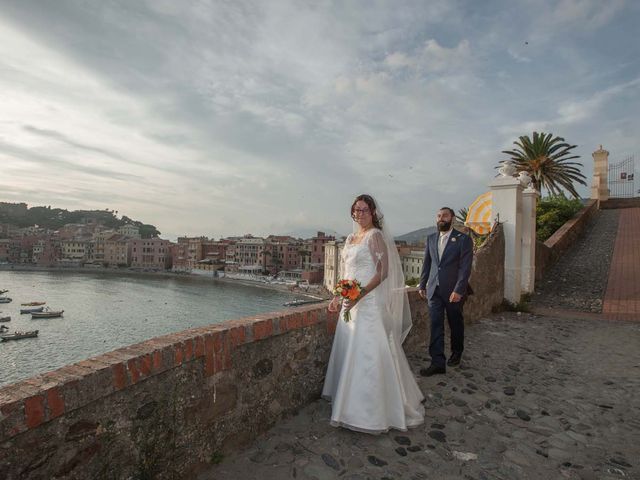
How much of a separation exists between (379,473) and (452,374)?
2.23m

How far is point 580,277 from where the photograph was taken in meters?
12.0

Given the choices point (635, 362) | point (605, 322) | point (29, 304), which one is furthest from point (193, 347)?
point (29, 304)

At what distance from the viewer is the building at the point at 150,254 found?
4104 inches

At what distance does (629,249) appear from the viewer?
48.9ft

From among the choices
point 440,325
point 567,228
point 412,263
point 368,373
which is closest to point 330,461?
point 368,373

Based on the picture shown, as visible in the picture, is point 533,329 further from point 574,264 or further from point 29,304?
point 29,304

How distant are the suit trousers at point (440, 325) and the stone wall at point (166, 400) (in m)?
1.53

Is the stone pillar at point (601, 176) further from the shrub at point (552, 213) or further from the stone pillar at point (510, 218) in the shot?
the stone pillar at point (510, 218)

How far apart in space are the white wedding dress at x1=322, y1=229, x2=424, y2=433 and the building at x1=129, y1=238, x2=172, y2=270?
111375 mm

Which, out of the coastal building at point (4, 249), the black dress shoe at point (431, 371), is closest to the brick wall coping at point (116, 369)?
the black dress shoe at point (431, 371)

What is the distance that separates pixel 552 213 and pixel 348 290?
2054cm

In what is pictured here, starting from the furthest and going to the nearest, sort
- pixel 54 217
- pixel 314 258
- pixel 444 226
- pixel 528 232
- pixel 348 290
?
pixel 54 217
pixel 314 258
pixel 528 232
pixel 444 226
pixel 348 290

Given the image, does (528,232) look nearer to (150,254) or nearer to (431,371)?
(431,371)

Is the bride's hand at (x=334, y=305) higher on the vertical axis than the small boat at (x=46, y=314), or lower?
higher
